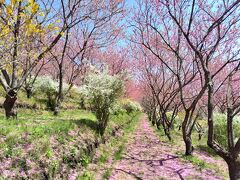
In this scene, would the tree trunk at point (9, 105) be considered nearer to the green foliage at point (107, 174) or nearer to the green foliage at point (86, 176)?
the green foliage at point (86, 176)

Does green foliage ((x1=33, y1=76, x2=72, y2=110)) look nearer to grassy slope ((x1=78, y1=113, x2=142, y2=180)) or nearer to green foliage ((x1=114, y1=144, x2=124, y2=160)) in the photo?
grassy slope ((x1=78, y1=113, x2=142, y2=180))

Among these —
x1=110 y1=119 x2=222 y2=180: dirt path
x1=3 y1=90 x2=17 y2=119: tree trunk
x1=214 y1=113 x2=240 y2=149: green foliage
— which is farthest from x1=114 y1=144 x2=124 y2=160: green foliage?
x1=214 y1=113 x2=240 y2=149: green foliage

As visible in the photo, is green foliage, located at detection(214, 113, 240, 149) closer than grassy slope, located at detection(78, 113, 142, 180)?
No

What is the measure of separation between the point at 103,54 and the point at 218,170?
25.5 metres

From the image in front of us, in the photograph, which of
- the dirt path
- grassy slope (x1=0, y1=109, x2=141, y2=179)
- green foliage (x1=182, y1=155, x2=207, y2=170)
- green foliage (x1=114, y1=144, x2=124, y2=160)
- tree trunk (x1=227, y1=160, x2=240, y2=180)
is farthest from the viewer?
green foliage (x1=114, y1=144, x2=124, y2=160)

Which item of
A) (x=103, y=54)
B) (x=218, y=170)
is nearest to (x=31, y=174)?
(x=218, y=170)

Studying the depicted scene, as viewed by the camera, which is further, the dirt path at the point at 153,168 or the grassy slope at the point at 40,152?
the dirt path at the point at 153,168

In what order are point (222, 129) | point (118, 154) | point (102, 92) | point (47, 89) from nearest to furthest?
1. point (118, 154)
2. point (102, 92)
3. point (222, 129)
4. point (47, 89)

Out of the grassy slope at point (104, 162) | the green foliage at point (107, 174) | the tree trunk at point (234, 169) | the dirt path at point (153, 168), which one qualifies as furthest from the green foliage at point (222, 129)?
the green foliage at point (107, 174)

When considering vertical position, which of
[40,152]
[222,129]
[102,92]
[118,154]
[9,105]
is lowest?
[118,154]

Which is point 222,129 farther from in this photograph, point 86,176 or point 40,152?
point 40,152

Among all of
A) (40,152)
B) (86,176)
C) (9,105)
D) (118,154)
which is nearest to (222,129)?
(118,154)

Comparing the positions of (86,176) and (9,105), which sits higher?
(9,105)

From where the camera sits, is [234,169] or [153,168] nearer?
[234,169]
